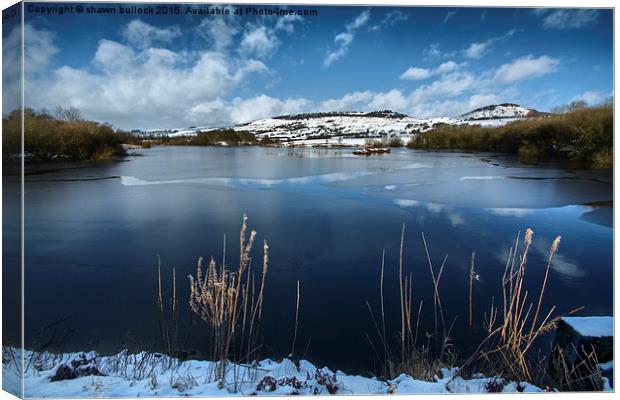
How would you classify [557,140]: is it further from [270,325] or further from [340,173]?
[270,325]

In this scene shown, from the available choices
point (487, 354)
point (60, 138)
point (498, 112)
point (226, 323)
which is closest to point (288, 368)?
point (226, 323)

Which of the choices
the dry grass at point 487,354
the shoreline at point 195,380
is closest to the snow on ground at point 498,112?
the dry grass at point 487,354

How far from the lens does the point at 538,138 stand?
3975mm

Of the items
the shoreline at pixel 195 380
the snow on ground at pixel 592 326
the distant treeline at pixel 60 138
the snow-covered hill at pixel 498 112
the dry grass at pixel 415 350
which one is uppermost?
the snow-covered hill at pixel 498 112

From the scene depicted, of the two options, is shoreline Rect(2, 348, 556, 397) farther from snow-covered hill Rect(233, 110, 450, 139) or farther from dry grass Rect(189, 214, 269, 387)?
snow-covered hill Rect(233, 110, 450, 139)

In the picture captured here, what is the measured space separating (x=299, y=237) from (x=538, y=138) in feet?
8.23

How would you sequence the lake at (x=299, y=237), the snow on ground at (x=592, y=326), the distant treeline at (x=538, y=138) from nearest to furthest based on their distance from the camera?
the snow on ground at (x=592, y=326) < the lake at (x=299, y=237) < the distant treeline at (x=538, y=138)

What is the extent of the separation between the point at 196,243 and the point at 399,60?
2197mm

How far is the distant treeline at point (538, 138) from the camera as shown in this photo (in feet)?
10.3

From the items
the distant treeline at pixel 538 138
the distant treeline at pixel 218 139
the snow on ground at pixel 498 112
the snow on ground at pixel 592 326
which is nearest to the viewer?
the snow on ground at pixel 592 326

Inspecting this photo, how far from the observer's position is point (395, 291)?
303 cm

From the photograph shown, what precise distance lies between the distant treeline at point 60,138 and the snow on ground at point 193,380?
124cm

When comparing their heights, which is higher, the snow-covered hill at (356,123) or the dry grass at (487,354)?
the snow-covered hill at (356,123)

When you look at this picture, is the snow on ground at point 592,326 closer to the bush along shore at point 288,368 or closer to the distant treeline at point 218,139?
the bush along shore at point 288,368
